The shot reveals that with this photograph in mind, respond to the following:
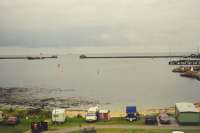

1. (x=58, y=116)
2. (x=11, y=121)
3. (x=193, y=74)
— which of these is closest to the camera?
(x=11, y=121)

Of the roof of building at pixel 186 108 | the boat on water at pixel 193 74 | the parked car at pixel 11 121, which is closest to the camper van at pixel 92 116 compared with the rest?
the parked car at pixel 11 121

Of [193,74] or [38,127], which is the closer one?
[38,127]

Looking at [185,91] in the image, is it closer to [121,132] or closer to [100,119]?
[100,119]

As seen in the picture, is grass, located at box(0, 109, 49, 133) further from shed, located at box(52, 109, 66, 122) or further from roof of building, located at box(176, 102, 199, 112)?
roof of building, located at box(176, 102, 199, 112)

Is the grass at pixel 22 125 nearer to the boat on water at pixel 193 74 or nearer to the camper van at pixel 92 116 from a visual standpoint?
the camper van at pixel 92 116

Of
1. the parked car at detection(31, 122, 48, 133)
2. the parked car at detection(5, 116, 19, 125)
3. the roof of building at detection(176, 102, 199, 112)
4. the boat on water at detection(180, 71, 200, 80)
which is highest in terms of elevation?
the boat on water at detection(180, 71, 200, 80)

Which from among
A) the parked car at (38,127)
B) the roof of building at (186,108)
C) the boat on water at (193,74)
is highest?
the boat on water at (193,74)

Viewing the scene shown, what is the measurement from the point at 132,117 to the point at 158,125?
5019mm

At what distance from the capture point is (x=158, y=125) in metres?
51.1

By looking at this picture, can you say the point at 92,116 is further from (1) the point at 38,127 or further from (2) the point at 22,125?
(2) the point at 22,125

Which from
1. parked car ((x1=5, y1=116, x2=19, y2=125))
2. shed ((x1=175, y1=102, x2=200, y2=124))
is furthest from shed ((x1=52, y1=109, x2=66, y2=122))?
shed ((x1=175, y1=102, x2=200, y2=124))

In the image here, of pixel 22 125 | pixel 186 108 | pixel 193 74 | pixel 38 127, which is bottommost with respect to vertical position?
pixel 38 127

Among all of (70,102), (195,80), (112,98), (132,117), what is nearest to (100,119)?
(132,117)

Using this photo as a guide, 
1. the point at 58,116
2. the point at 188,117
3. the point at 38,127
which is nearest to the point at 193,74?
the point at 188,117
